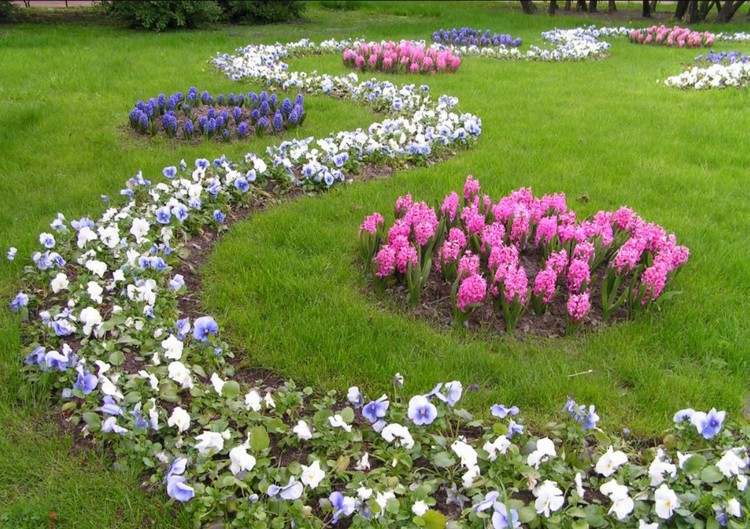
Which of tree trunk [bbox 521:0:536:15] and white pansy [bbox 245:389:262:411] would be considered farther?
tree trunk [bbox 521:0:536:15]

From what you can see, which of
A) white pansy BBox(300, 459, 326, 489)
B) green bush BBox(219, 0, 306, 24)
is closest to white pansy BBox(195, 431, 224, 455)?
white pansy BBox(300, 459, 326, 489)

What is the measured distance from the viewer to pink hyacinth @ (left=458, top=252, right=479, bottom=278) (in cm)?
394

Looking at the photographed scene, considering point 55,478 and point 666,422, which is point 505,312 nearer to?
point 666,422

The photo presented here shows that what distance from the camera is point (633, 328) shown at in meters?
3.89

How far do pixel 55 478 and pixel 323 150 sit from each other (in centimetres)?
414

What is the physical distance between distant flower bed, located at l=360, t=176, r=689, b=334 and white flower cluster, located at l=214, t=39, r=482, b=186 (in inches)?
62.3

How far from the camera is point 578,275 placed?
398cm

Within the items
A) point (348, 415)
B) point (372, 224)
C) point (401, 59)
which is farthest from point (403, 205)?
point (401, 59)

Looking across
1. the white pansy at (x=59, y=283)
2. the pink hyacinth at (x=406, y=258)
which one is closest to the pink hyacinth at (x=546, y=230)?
the pink hyacinth at (x=406, y=258)

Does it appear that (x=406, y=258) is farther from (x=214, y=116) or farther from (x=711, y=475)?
(x=214, y=116)

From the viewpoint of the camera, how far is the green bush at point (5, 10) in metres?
16.0

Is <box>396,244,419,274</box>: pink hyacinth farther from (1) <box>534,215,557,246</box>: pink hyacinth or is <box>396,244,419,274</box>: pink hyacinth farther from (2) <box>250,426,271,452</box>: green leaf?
(2) <box>250,426,271,452</box>: green leaf

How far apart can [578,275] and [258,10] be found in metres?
16.5

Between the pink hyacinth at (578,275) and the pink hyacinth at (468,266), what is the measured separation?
1.83 ft
